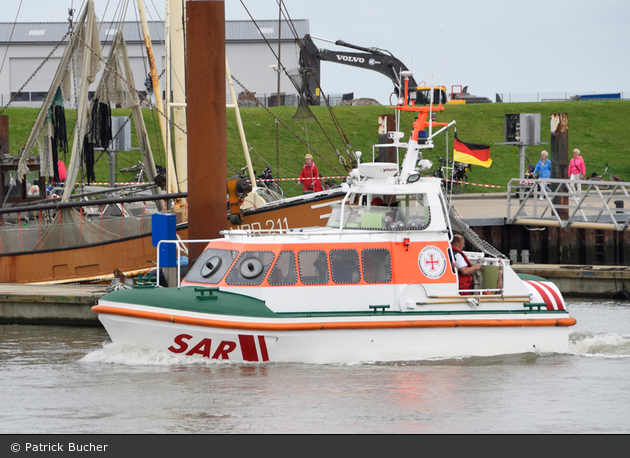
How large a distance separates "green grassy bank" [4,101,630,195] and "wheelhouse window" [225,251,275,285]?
20374 mm

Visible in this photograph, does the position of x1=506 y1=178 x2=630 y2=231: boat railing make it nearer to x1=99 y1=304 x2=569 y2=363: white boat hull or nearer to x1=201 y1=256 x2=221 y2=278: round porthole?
x1=99 y1=304 x2=569 y2=363: white boat hull

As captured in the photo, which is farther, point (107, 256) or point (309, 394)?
point (107, 256)

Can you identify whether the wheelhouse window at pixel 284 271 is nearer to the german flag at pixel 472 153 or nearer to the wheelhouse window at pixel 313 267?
the wheelhouse window at pixel 313 267

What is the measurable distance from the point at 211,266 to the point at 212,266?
2 cm

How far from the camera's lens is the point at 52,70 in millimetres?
46750

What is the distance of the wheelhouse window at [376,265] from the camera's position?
38.3ft

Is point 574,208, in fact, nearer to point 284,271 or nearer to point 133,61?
point 284,271

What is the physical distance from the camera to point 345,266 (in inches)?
459

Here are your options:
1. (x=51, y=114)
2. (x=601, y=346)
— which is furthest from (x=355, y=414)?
(x=51, y=114)

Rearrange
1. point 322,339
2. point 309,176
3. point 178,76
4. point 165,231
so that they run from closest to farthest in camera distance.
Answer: point 322,339, point 165,231, point 178,76, point 309,176

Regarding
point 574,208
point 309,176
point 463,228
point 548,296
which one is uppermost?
point 309,176

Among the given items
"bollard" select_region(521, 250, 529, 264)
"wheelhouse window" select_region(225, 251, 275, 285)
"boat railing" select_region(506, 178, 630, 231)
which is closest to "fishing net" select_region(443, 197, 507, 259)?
"wheelhouse window" select_region(225, 251, 275, 285)

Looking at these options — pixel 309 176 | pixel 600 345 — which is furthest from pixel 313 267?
pixel 309 176

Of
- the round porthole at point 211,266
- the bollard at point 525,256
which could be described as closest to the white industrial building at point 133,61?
the bollard at point 525,256
